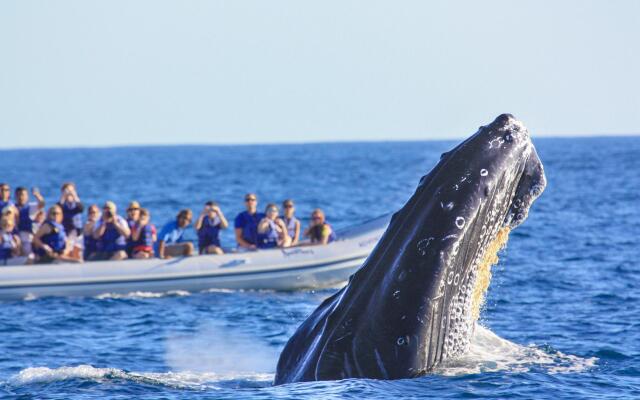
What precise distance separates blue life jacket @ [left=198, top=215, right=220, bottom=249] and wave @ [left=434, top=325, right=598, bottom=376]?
465 inches

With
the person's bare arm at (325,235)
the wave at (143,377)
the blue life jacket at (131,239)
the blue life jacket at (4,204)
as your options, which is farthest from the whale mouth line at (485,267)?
the blue life jacket at (4,204)

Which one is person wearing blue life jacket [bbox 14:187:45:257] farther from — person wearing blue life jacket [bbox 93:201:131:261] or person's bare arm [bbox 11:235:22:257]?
person wearing blue life jacket [bbox 93:201:131:261]

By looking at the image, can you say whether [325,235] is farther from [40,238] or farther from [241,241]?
[40,238]

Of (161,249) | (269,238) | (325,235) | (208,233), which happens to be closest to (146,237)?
(161,249)

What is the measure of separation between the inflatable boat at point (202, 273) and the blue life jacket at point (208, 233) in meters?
0.69

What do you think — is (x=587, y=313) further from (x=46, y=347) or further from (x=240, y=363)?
(x=46, y=347)

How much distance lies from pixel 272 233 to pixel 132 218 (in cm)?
296

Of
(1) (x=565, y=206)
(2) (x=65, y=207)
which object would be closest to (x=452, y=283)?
(2) (x=65, y=207)

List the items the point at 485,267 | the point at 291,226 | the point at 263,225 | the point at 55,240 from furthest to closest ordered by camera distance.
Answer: the point at 291,226, the point at 263,225, the point at 55,240, the point at 485,267

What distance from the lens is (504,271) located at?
25.6 meters

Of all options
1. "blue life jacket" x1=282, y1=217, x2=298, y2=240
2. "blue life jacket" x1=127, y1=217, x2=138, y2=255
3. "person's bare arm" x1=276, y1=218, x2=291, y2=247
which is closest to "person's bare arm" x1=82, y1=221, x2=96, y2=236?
"blue life jacket" x1=127, y1=217, x2=138, y2=255

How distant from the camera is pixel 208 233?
24.6m

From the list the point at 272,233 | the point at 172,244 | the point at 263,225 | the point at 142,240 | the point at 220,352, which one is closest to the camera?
the point at 220,352

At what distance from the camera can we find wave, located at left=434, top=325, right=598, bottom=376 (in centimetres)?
1101
